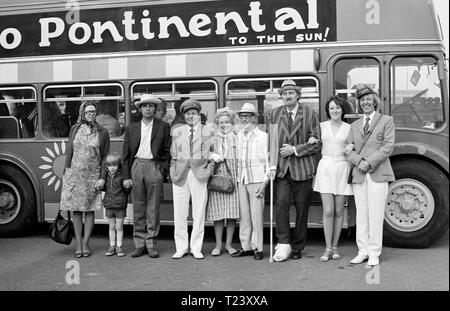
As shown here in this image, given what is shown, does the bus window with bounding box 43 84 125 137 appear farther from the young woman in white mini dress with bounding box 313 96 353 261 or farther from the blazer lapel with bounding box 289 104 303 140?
the young woman in white mini dress with bounding box 313 96 353 261

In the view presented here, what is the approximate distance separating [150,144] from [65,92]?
73.4 inches

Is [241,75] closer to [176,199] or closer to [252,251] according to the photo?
[176,199]

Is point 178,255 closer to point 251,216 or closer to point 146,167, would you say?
point 251,216

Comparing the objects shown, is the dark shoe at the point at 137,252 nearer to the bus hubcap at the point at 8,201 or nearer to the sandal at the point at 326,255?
the sandal at the point at 326,255

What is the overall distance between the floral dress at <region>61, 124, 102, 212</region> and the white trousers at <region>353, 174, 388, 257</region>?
3.04m

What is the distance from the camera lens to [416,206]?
241 inches

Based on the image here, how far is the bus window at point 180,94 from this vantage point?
21.6 feet

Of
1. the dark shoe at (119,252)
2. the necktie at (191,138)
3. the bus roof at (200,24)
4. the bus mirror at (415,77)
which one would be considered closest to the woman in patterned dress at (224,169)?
the necktie at (191,138)

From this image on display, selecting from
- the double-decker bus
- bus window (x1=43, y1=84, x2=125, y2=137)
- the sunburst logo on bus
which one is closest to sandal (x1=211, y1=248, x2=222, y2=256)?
the double-decker bus

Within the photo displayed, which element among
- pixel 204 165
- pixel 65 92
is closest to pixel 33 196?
pixel 65 92

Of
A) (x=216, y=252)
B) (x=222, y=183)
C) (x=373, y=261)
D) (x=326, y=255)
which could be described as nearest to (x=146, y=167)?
(x=222, y=183)

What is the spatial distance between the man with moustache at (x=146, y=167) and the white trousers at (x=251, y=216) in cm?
100

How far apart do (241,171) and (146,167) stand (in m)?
1.12

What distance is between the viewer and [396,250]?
19.9ft
